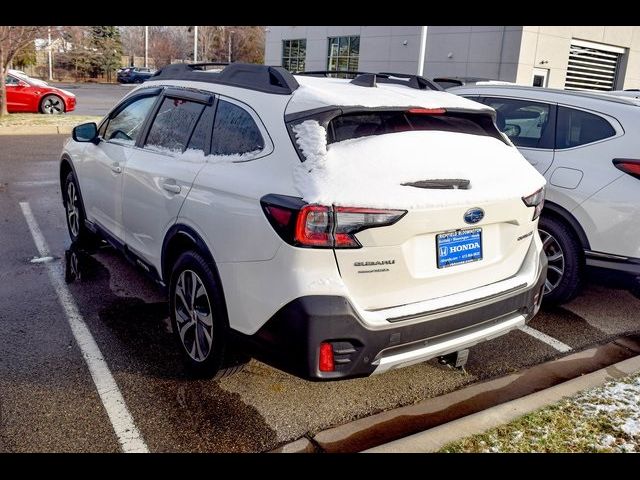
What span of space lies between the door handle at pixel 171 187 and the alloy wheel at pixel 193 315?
0.49 m

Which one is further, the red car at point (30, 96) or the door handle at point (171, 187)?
the red car at point (30, 96)

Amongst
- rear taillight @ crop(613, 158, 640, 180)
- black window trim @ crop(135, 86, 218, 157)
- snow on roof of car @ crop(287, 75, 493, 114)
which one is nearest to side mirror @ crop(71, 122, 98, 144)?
black window trim @ crop(135, 86, 218, 157)

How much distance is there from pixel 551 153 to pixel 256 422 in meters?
3.15

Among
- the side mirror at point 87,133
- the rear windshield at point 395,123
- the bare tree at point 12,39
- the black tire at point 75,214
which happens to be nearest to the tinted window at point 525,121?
the rear windshield at point 395,123

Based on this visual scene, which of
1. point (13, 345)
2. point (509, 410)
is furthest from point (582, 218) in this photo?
point (13, 345)

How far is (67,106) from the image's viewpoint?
18828 millimetres

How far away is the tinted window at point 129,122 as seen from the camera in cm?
423

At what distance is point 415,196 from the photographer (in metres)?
2.59

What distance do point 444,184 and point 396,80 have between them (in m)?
1.41

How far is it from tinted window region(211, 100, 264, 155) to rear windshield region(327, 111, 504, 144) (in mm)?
413

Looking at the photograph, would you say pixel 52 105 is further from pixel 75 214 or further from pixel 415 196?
pixel 415 196

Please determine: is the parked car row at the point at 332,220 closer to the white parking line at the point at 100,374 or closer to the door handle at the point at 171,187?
the door handle at the point at 171,187

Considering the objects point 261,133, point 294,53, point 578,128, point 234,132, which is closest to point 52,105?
point 294,53

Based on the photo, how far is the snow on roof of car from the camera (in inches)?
111
